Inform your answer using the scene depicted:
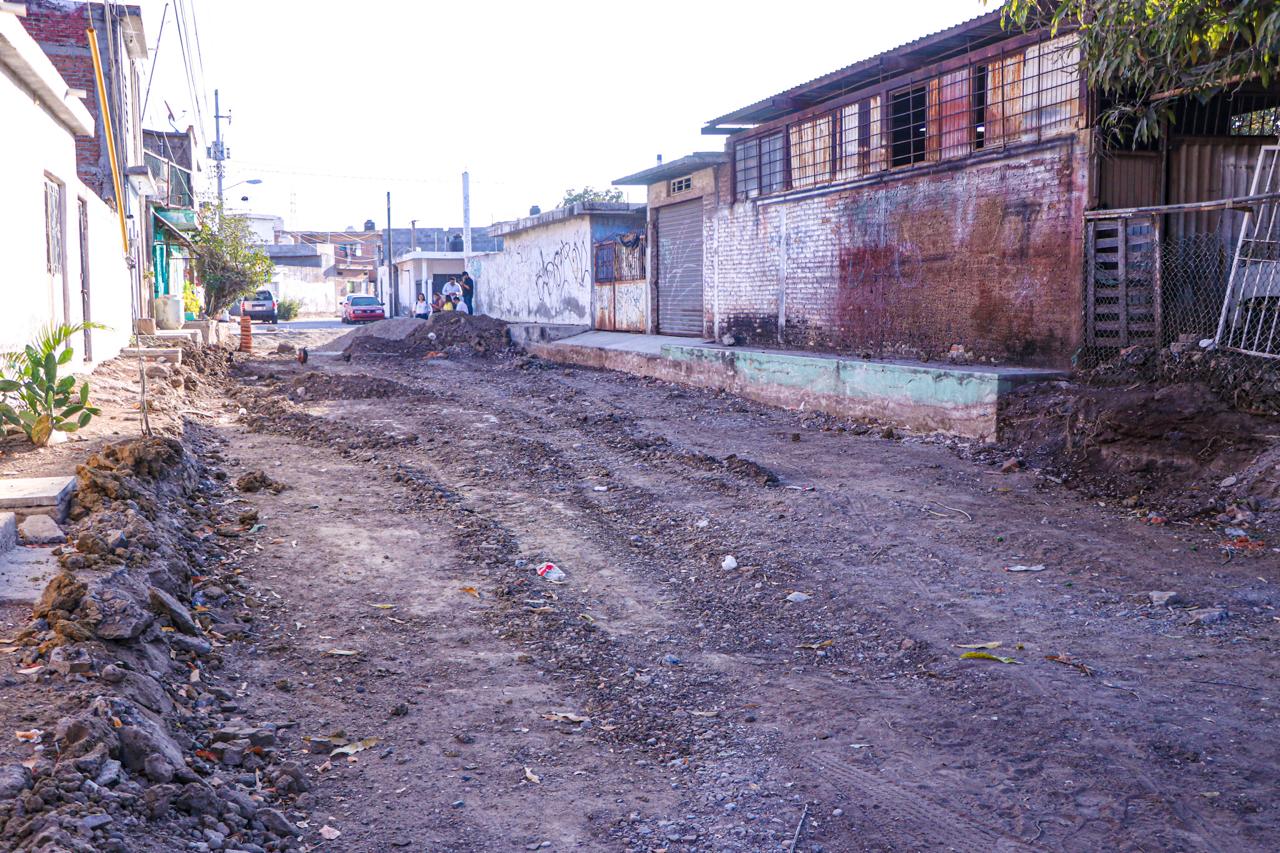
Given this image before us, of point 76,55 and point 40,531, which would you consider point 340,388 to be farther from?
point 40,531

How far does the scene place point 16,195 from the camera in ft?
31.0

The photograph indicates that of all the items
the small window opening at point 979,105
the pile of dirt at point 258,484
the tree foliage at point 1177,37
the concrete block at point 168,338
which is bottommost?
the pile of dirt at point 258,484

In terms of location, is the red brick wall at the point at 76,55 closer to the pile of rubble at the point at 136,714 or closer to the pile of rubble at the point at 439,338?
the pile of rubble at the point at 439,338

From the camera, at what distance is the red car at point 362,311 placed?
43938 mm

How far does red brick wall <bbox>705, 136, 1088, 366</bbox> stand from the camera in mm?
10758

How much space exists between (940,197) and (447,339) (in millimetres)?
14856

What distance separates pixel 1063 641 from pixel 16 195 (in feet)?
31.2

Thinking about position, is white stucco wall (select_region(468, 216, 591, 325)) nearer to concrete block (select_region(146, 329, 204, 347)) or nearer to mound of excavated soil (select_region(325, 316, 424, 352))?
mound of excavated soil (select_region(325, 316, 424, 352))

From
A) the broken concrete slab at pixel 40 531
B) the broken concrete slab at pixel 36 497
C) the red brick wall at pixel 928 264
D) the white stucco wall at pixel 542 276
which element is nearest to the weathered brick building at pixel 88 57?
the white stucco wall at pixel 542 276

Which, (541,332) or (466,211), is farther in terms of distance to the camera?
(466,211)

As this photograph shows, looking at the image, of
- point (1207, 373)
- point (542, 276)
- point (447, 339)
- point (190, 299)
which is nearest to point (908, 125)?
point (1207, 373)

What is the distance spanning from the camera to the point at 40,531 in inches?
208

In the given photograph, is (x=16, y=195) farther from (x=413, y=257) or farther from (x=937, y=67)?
(x=413, y=257)

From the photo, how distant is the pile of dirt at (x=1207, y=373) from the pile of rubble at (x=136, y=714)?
7.37 metres
